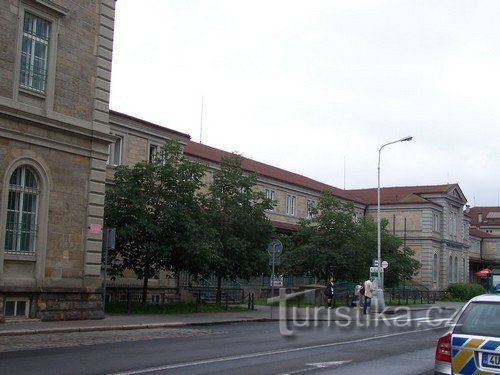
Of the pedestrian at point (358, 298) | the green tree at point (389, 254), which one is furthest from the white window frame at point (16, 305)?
the green tree at point (389, 254)

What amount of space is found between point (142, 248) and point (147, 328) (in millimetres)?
5772

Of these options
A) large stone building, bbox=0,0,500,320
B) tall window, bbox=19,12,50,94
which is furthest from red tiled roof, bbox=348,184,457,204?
tall window, bbox=19,12,50,94

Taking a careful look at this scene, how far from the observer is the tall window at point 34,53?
67.0 ft

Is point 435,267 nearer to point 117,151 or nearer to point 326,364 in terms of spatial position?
point 117,151

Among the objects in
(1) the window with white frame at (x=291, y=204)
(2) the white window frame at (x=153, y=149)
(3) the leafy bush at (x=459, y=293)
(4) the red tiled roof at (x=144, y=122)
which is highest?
(4) the red tiled roof at (x=144, y=122)

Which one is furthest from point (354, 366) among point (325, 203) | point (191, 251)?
point (325, 203)

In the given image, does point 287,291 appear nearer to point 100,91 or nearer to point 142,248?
point 142,248

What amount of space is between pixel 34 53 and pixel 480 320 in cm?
1651

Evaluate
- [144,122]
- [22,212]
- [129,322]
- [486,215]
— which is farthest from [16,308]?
[486,215]

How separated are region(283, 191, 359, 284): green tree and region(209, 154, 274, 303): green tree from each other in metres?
7.84

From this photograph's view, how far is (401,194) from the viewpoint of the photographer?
3014 inches

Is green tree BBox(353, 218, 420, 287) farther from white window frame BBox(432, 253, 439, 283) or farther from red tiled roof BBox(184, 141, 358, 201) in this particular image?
white window frame BBox(432, 253, 439, 283)

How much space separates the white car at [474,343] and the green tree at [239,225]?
22056 millimetres

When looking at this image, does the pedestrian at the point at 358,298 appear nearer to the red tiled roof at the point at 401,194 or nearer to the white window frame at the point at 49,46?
the white window frame at the point at 49,46
